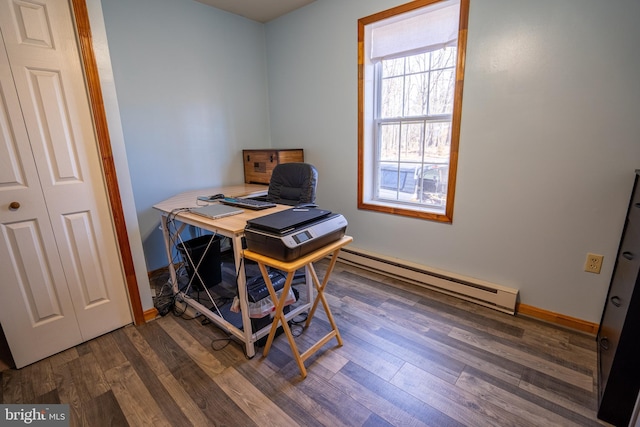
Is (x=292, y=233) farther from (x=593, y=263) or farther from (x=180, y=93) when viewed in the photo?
(x=180, y=93)

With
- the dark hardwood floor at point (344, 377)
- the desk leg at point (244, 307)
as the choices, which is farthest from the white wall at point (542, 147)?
the desk leg at point (244, 307)

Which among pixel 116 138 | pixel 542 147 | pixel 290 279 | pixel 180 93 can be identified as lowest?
pixel 290 279

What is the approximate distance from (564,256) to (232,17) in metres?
3.61

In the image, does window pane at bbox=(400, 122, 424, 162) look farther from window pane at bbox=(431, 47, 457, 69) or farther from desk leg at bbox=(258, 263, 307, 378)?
desk leg at bbox=(258, 263, 307, 378)

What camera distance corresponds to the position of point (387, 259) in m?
2.70

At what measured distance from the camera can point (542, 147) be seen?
1860mm

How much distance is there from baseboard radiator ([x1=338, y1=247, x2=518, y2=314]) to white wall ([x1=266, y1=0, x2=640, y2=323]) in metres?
0.09

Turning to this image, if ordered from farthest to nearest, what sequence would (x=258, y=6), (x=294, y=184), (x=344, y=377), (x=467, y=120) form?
(x=258, y=6) < (x=294, y=184) < (x=467, y=120) < (x=344, y=377)

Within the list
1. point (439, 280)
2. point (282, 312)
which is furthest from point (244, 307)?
point (439, 280)

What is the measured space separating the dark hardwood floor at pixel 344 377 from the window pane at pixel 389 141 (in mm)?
1449

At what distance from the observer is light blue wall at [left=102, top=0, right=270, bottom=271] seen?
8.03 ft

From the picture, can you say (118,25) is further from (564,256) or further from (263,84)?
(564,256)

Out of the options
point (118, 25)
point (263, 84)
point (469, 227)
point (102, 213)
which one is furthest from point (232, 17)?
point (469, 227)

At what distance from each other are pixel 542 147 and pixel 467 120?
50 centimetres
